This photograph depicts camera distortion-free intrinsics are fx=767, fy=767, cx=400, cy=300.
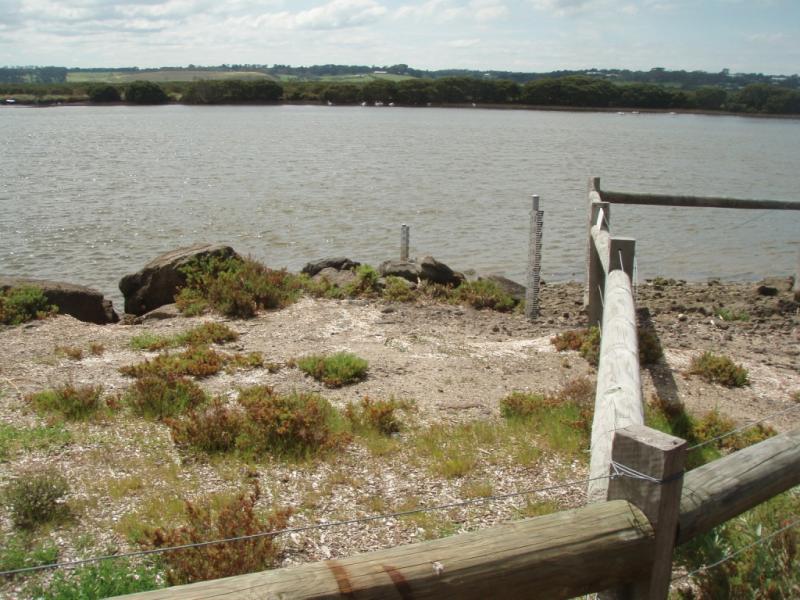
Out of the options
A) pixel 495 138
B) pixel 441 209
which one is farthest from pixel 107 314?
pixel 495 138

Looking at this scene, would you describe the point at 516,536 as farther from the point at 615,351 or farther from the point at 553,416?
the point at 553,416

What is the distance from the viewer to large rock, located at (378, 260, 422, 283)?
49.0ft

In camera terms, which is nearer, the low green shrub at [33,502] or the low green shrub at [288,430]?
the low green shrub at [33,502]

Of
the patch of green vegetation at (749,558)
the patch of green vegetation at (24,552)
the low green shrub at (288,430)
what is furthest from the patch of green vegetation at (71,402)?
the patch of green vegetation at (749,558)

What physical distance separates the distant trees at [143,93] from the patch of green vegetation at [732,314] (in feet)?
398

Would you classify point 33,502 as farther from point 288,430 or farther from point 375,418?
point 375,418

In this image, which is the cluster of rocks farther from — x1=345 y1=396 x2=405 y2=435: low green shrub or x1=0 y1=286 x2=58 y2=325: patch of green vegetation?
x1=345 y1=396 x2=405 y2=435: low green shrub

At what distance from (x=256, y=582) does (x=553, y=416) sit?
5596 millimetres

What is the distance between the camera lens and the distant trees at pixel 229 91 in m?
128

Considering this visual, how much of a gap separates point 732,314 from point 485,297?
4233 millimetres

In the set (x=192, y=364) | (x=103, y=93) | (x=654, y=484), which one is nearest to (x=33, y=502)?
(x=192, y=364)

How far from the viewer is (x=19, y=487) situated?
5.46 m

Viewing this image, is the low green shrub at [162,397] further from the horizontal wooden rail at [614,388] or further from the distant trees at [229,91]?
the distant trees at [229,91]

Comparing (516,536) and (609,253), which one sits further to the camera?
(609,253)
